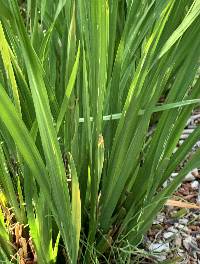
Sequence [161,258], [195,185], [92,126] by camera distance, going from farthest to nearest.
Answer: [195,185] → [161,258] → [92,126]

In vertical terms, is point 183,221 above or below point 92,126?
below

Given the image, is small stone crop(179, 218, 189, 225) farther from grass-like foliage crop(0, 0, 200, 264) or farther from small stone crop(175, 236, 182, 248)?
grass-like foliage crop(0, 0, 200, 264)

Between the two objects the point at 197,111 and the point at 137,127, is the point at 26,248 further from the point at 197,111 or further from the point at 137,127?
the point at 197,111

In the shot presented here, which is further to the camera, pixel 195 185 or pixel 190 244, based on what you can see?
pixel 195 185

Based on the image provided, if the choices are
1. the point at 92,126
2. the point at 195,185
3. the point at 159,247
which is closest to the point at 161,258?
the point at 159,247

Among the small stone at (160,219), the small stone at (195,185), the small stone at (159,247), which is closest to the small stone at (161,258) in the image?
the small stone at (159,247)

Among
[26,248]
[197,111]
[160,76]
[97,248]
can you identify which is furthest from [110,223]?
[197,111]

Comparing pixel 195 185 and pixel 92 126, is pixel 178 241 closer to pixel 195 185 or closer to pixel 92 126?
pixel 195 185

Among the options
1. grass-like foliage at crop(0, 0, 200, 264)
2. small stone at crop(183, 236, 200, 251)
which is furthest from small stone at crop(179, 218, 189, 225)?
grass-like foliage at crop(0, 0, 200, 264)
